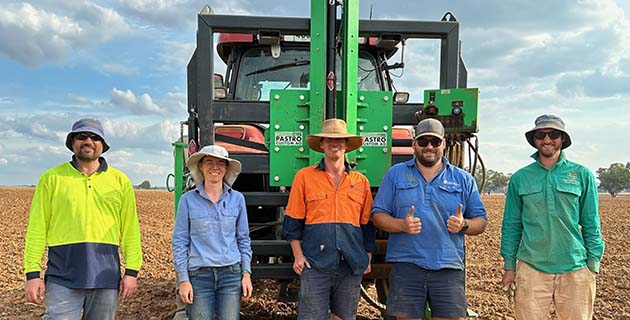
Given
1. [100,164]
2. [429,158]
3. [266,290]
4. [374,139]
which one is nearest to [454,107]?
[374,139]

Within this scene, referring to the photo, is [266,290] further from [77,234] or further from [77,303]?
[77,234]

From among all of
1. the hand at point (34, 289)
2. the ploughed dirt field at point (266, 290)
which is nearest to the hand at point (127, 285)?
the hand at point (34, 289)

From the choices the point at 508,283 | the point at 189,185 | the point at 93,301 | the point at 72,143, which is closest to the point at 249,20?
the point at 189,185

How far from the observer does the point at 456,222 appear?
3.40 metres

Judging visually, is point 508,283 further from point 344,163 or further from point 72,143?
point 72,143

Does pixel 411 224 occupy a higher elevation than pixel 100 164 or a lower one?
lower

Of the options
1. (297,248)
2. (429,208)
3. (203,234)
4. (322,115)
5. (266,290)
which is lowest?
(266,290)

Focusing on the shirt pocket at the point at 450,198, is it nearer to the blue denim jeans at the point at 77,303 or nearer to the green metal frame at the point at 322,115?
the green metal frame at the point at 322,115

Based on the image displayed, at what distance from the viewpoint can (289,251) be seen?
417cm

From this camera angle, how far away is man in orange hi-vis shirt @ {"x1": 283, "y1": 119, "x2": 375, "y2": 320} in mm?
3557

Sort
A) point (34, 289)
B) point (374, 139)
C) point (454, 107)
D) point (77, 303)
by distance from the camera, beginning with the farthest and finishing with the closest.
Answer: point (374, 139)
point (454, 107)
point (77, 303)
point (34, 289)

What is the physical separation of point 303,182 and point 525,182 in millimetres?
1451

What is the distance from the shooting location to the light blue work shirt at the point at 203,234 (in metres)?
3.45

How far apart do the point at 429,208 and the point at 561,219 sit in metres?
0.86
